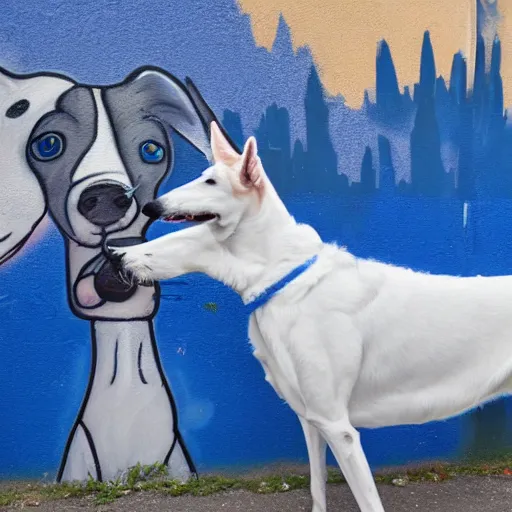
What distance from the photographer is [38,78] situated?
3.87 meters

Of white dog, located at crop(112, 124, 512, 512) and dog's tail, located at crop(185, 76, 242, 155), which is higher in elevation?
dog's tail, located at crop(185, 76, 242, 155)

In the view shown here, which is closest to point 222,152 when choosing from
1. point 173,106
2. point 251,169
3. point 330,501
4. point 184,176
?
point 251,169

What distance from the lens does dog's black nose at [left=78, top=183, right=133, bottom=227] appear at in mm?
3953

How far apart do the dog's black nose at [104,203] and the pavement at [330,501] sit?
179 centimetres

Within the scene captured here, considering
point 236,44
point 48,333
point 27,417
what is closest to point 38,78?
point 236,44

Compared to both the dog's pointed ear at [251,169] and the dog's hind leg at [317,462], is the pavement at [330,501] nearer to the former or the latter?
the dog's hind leg at [317,462]

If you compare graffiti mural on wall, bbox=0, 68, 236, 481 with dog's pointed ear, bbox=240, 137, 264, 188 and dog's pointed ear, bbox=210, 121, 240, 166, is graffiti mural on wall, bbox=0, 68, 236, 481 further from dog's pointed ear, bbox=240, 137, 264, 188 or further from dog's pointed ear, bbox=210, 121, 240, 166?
dog's pointed ear, bbox=240, 137, 264, 188

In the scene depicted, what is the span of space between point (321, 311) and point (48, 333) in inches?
80.4

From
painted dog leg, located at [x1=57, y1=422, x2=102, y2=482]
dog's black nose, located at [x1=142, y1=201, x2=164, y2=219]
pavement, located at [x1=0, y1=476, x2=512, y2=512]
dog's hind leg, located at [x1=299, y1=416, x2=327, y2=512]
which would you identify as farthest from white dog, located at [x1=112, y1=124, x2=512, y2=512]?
painted dog leg, located at [x1=57, y1=422, x2=102, y2=482]

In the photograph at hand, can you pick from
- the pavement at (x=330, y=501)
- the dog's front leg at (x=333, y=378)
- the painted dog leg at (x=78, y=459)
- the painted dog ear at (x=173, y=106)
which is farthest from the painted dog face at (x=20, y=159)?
the dog's front leg at (x=333, y=378)

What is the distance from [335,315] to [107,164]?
6.56 ft

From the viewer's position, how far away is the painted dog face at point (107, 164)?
393 centimetres

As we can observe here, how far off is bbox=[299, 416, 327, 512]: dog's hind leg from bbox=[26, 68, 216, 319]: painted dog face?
1384 mm

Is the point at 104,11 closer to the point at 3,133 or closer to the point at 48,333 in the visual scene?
the point at 3,133
